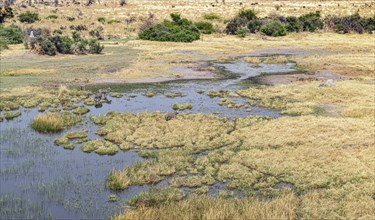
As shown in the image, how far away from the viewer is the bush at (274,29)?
260ft

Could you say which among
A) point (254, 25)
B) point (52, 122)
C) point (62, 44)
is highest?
point (62, 44)

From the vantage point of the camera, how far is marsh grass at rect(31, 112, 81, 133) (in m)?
26.4

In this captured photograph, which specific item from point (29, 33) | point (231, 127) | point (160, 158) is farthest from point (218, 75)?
point (29, 33)

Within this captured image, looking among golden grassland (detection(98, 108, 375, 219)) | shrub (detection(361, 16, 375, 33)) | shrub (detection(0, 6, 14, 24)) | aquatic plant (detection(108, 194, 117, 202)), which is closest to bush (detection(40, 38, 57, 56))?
shrub (detection(0, 6, 14, 24))

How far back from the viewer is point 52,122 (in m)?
26.6

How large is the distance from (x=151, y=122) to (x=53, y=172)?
873cm

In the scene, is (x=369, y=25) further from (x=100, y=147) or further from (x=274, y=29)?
(x=100, y=147)

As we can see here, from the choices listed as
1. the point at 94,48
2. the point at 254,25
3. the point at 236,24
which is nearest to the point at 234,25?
the point at 236,24

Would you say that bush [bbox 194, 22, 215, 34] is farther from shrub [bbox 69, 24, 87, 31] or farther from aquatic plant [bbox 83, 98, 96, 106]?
aquatic plant [bbox 83, 98, 96, 106]

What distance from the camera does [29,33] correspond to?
225 feet

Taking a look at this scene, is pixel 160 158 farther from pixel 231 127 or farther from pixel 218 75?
pixel 218 75

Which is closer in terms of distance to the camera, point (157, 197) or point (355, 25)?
point (157, 197)

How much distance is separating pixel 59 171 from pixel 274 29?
2580 inches

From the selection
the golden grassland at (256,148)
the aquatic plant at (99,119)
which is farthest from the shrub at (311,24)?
the aquatic plant at (99,119)
